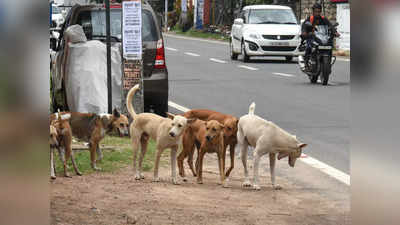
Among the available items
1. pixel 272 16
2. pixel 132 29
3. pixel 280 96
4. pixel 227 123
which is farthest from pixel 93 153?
pixel 272 16

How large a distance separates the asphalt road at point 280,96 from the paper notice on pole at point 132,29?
2517 mm

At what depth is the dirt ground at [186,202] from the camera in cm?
652

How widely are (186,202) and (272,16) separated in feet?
73.2

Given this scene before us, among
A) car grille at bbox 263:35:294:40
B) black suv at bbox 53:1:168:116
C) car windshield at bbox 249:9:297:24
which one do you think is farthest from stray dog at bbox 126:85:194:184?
car windshield at bbox 249:9:297:24

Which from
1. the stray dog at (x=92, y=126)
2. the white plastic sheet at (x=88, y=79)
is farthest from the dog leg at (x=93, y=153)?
the white plastic sheet at (x=88, y=79)

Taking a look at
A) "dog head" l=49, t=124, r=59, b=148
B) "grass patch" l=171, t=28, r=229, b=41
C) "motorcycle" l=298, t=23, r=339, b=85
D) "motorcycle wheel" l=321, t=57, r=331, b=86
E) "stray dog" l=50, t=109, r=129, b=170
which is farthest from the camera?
"grass patch" l=171, t=28, r=229, b=41

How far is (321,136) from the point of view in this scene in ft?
38.7

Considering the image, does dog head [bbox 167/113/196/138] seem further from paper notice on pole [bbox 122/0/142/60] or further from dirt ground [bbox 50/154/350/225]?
paper notice on pole [bbox 122/0/142/60]

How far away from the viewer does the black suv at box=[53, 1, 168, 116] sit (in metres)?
12.5

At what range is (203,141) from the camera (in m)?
8.25

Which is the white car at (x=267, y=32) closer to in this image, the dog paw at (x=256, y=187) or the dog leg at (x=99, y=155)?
the dog leg at (x=99, y=155)

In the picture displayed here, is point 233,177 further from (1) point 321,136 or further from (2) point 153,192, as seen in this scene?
(1) point 321,136

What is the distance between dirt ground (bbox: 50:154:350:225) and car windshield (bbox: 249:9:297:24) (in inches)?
800

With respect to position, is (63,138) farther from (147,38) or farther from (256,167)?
(147,38)
